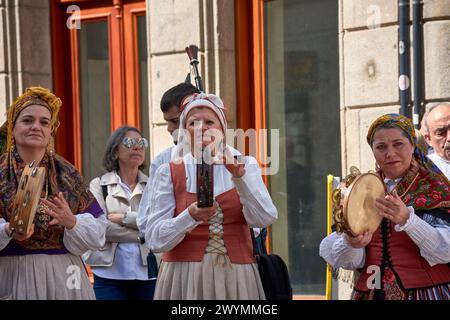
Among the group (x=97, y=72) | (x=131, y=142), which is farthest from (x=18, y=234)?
(x=97, y=72)

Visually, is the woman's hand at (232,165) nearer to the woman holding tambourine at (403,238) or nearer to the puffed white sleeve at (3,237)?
the woman holding tambourine at (403,238)

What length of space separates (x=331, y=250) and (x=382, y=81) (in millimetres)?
3491

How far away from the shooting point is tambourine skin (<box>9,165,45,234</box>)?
5.66 m

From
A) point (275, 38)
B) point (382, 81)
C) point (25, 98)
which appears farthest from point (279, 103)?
point (25, 98)

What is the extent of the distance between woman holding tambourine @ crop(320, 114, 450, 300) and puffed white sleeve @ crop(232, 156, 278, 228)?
0.39 metres

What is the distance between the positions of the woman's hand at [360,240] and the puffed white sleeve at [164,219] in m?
0.77

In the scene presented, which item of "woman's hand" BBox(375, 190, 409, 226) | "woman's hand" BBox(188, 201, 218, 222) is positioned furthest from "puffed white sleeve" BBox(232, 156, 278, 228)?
"woman's hand" BBox(375, 190, 409, 226)

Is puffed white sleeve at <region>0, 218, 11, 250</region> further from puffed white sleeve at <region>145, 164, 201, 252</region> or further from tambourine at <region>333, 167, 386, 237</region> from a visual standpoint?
tambourine at <region>333, 167, 386, 237</region>

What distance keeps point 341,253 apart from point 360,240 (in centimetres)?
25

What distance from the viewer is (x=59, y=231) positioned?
6012 millimetres

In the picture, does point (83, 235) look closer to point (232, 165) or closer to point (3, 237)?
point (3, 237)

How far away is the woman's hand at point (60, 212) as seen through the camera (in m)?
5.88

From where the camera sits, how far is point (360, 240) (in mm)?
5461

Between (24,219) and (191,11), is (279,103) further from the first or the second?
(24,219)
